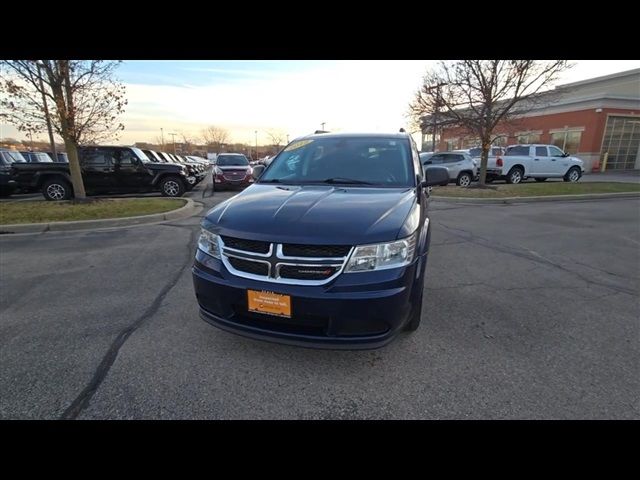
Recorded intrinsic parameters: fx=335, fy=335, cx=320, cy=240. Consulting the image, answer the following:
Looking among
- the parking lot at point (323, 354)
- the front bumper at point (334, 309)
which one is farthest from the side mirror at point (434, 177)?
the front bumper at point (334, 309)

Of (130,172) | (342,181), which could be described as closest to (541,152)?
(342,181)

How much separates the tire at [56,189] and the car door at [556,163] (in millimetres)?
20650

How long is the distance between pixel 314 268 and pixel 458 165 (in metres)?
15.5

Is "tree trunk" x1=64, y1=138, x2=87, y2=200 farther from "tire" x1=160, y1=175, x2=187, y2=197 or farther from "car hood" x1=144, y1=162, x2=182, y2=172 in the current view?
"tire" x1=160, y1=175, x2=187, y2=197

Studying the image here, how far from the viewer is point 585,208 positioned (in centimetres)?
1022

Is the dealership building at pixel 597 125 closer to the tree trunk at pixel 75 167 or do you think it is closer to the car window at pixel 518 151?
the car window at pixel 518 151

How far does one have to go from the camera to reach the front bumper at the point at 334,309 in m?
2.12

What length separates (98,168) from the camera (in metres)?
11.2

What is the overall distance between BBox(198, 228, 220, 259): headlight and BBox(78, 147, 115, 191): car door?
35.6 ft

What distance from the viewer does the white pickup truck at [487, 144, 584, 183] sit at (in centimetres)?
1628
